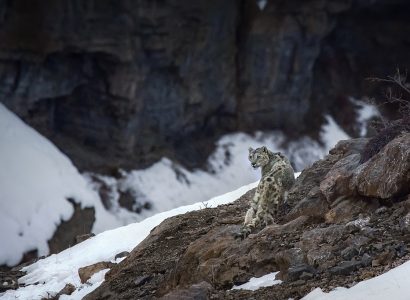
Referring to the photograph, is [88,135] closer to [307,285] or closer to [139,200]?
[139,200]

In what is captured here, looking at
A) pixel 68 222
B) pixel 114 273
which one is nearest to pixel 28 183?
pixel 68 222

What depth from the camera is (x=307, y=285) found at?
6.68 meters

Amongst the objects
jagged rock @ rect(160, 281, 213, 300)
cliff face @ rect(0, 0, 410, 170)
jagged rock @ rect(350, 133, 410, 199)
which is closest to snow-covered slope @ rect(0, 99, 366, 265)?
cliff face @ rect(0, 0, 410, 170)

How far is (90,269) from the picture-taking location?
10648 millimetres

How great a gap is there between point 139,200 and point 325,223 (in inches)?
680

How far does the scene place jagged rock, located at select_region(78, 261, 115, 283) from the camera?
10.5m

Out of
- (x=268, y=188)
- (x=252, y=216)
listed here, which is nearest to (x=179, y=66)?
(x=268, y=188)

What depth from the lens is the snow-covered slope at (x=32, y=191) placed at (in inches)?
747

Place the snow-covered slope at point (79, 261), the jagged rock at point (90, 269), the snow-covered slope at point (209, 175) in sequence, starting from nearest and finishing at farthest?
the jagged rock at point (90, 269), the snow-covered slope at point (79, 261), the snow-covered slope at point (209, 175)

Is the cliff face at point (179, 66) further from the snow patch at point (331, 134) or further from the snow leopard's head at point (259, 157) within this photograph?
the snow leopard's head at point (259, 157)

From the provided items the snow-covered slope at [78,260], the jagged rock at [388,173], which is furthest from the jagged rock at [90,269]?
the jagged rock at [388,173]

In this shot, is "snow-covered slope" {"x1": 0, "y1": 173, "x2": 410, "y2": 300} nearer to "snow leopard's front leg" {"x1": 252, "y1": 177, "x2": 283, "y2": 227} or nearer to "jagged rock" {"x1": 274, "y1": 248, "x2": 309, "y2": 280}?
"snow leopard's front leg" {"x1": 252, "y1": 177, "x2": 283, "y2": 227}

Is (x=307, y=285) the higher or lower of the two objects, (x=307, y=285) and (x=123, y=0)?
the lower

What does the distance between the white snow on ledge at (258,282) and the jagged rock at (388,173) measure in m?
1.35
